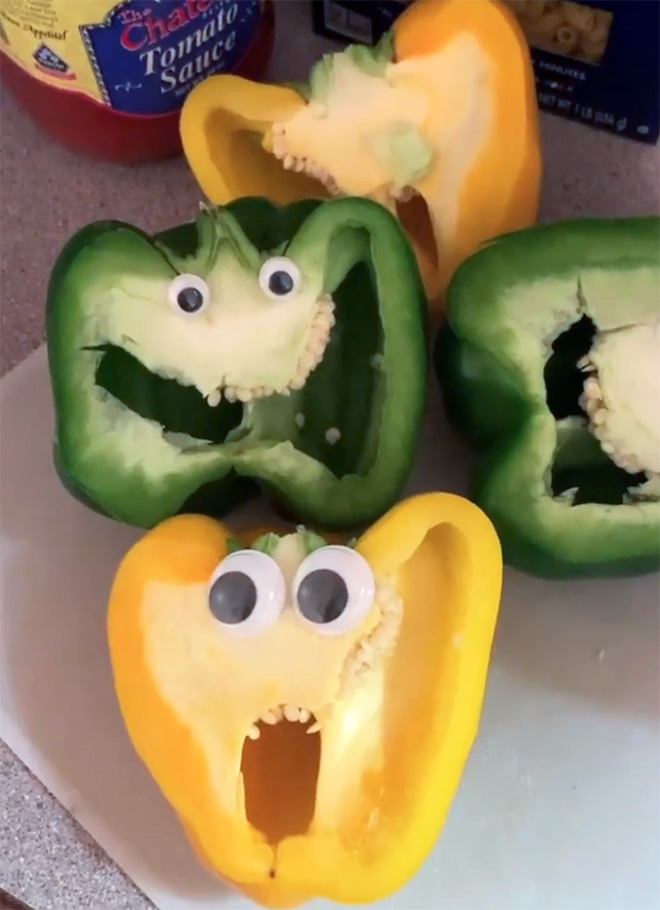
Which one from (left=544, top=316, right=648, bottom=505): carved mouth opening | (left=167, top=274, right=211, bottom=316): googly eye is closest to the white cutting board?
(left=544, top=316, right=648, bottom=505): carved mouth opening

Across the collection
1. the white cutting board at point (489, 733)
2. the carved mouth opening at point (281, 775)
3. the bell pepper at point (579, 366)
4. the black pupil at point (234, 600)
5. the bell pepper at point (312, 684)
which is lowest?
the white cutting board at point (489, 733)

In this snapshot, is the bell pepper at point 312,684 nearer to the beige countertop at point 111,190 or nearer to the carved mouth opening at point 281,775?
the carved mouth opening at point 281,775

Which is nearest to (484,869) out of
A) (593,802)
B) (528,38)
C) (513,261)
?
(593,802)

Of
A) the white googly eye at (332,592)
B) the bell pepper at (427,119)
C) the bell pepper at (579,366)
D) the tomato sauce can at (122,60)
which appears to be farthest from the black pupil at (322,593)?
the tomato sauce can at (122,60)

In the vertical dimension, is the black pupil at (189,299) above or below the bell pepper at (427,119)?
below

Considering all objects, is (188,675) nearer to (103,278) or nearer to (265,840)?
(265,840)

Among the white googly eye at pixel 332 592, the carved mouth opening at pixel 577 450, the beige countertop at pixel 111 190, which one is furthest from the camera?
the beige countertop at pixel 111 190

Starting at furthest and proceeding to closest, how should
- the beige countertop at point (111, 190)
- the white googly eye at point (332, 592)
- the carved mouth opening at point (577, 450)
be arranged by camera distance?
the beige countertop at point (111, 190), the carved mouth opening at point (577, 450), the white googly eye at point (332, 592)

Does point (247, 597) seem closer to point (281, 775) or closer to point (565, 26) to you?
point (281, 775)
